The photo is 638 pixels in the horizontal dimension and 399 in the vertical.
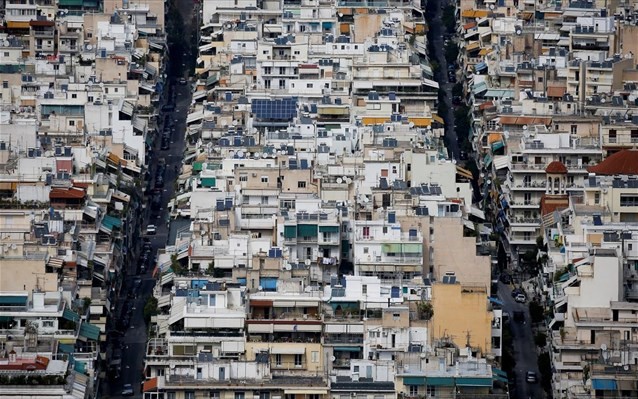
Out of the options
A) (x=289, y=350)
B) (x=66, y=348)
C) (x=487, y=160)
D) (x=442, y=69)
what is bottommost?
(x=289, y=350)

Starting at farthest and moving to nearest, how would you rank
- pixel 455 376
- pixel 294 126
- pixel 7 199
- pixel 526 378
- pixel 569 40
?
pixel 569 40
pixel 294 126
pixel 7 199
pixel 526 378
pixel 455 376

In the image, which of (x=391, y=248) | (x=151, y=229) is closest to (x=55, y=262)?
(x=391, y=248)

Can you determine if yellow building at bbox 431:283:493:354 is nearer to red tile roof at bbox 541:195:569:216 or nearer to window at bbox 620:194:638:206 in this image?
window at bbox 620:194:638:206

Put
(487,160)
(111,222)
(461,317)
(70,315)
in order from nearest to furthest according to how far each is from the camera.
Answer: (461,317)
(70,315)
(111,222)
(487,160)

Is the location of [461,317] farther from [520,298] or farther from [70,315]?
[520,298]

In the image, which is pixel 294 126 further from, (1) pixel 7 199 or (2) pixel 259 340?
(2) pixel 259 340

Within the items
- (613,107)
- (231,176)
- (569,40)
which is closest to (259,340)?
(231,176)

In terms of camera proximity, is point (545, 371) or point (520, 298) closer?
point (545, 371)
